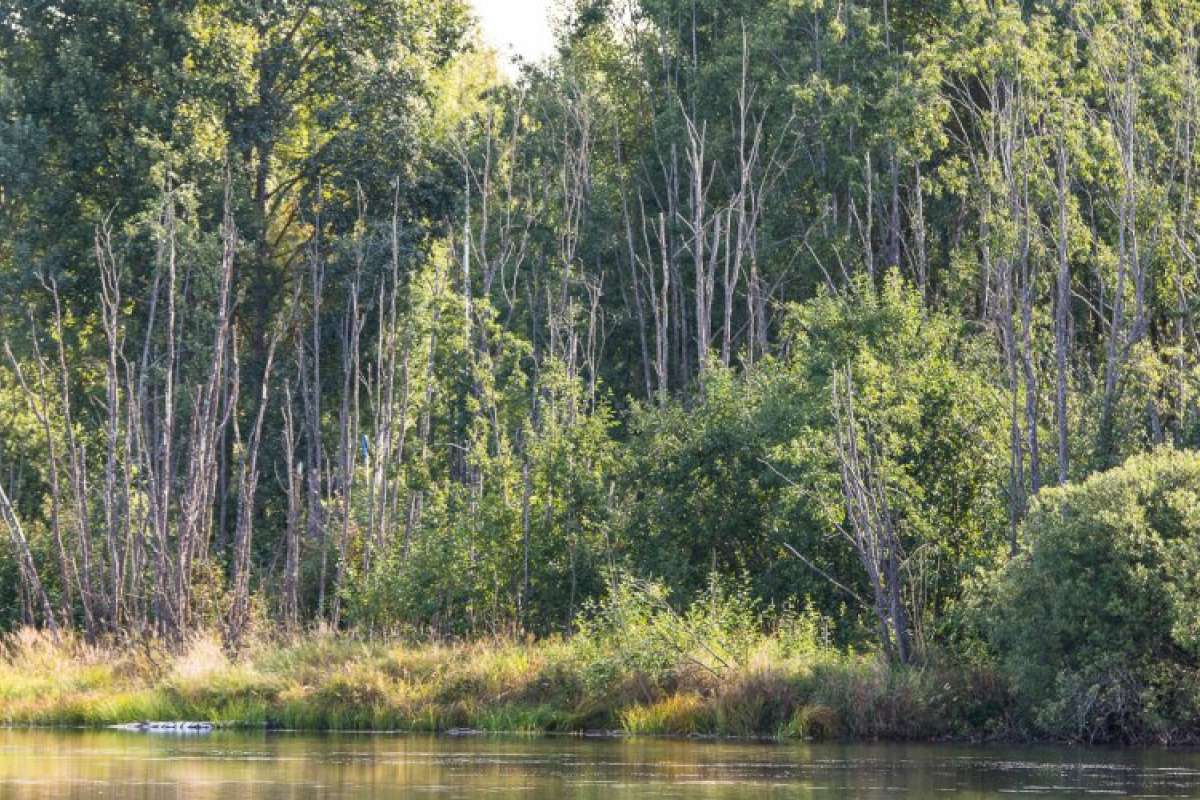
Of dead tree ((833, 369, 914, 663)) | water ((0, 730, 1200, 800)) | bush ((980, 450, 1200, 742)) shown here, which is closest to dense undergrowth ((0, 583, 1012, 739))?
dead tree ((833, 369, 914, 663))

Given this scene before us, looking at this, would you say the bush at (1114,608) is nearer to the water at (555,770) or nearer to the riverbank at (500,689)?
the water at (555,770)

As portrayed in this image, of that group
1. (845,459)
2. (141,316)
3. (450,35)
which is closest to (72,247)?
(141,316)

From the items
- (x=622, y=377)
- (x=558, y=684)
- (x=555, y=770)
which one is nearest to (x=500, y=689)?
(x=558, y=684)

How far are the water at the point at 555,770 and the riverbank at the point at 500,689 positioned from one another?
1290 millimetres

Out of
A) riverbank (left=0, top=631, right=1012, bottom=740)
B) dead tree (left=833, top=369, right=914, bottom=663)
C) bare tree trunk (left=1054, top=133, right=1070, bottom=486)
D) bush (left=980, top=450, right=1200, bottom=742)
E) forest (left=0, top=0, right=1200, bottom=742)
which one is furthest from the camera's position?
bare tree trunk (left=1054, top=133, right=1070, bottom=486)

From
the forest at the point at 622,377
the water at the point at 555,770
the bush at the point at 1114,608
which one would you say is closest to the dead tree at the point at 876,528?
the forest at the point at 622,377

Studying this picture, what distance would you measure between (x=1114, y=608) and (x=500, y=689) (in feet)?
30.4

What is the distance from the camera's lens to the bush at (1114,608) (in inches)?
965

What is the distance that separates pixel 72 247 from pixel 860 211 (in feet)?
57.2

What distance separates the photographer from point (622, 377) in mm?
51375

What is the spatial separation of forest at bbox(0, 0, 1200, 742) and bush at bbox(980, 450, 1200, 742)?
0.06 metres

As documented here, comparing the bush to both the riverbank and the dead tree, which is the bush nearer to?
the riverbank

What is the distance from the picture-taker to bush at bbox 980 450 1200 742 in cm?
2452

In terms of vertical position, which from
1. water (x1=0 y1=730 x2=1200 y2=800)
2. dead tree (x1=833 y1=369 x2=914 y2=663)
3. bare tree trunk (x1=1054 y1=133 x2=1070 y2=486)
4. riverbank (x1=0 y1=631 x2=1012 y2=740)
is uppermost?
bare tree trunk (x1=1054 y1=133 x2=1070 y2=486)
